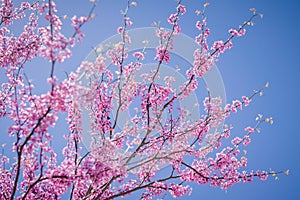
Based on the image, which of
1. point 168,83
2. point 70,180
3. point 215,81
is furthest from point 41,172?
point 215,81

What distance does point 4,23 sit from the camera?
13.8 feet

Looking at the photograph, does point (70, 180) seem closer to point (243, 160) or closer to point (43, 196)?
point (43, 196)

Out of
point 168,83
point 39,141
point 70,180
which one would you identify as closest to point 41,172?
point 70,180

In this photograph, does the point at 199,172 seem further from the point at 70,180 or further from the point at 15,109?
the point at 15,109

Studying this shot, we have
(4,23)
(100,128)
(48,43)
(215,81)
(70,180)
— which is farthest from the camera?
(4,23)

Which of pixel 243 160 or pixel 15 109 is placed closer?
pixel 15 109

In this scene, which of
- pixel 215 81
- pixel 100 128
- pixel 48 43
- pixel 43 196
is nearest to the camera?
pixel 48 43

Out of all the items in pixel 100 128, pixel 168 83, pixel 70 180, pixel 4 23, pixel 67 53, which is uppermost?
pixel 4 23

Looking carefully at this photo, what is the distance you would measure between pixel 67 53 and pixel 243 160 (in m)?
2.04

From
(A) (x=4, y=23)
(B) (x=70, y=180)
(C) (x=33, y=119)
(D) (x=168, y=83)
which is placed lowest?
(B) (x=70, y=180)

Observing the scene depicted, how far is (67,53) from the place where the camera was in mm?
2182

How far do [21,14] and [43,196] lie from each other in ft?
7.32

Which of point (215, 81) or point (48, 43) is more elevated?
point (215, 81)

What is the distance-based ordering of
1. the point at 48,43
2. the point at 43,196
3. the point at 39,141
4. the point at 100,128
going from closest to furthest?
the point at 48,43
the point at 39,141
the point at 43,196
the point at 100,128
